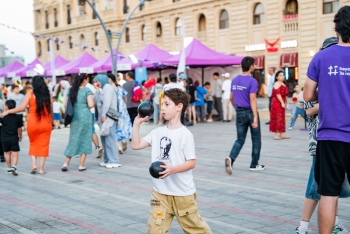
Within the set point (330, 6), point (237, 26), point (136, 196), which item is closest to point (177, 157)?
point (136, 196)

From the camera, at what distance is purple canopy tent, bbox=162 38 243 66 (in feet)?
65.5

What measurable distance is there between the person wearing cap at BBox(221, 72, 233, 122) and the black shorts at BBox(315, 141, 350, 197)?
50.4 feet

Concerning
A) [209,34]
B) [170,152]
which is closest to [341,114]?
[170,152]

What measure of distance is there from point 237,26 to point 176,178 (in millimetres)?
32892

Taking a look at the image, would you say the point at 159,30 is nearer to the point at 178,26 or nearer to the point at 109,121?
the point at 178,26

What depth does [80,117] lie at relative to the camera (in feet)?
30.6

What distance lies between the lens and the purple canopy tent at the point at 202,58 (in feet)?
65.5

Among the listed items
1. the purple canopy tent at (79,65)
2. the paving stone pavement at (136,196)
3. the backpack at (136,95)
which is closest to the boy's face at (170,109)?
the paving stone pavement at (136,196)

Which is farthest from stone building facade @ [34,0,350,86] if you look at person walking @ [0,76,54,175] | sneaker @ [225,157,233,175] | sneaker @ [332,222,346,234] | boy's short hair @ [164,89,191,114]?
boy's short hair @ [164,89,191,114]

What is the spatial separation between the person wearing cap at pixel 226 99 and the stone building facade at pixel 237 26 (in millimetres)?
7997

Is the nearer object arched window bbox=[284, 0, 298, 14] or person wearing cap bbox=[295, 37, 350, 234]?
person wearing cap bbox=[295, 37, 350, 234]

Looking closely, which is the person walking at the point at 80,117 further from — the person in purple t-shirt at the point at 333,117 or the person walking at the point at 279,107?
the person in purple t-shirt at the point at 333,117

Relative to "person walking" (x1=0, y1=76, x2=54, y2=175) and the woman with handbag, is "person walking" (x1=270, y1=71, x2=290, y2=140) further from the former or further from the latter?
"person walking" (x1=0, y1=76, x2=54, y2=175)

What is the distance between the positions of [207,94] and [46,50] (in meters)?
43.3
